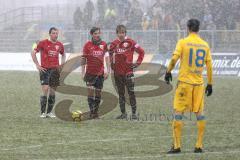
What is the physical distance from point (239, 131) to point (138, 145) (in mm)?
2926

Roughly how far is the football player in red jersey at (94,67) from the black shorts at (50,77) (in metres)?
0.67

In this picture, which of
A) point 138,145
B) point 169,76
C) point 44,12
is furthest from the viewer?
point 44,12

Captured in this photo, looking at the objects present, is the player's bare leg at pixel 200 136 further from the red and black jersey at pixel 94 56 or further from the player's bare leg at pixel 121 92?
the red and black jersey at pixel 94 56

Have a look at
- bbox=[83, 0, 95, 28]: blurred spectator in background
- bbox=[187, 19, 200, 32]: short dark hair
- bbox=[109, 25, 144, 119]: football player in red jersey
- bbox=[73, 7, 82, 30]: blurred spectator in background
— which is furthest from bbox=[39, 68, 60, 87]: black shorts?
bbox=[73, 7, 82, 30]: blurred spectator in background

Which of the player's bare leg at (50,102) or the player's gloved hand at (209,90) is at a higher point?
the player's gloved hand at (209,90)

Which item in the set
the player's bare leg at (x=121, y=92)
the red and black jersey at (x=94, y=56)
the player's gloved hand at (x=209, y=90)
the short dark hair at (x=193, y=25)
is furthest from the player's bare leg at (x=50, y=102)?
the short dark hair at (x=193, y=25)

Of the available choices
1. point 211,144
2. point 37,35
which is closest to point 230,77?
point 37,35

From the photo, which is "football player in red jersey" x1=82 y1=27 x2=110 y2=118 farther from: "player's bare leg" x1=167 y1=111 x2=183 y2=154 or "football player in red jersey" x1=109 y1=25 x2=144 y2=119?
"player's bare leg" x1=167 y1=111 x2=183 y2=154

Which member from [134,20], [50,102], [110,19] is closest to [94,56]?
[50,102]

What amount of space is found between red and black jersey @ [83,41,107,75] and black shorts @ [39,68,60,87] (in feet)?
2.49

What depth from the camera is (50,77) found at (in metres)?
16.6

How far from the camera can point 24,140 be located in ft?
40.9

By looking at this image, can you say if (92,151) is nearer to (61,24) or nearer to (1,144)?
(1,144)

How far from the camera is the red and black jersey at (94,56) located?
54.2ft
